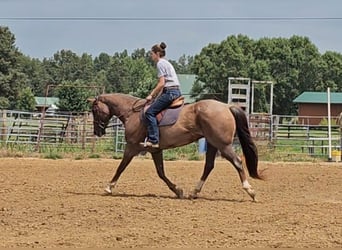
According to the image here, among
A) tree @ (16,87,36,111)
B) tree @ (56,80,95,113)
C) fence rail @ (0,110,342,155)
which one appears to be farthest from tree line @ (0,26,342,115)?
fence rail @ (0,110,342,155)

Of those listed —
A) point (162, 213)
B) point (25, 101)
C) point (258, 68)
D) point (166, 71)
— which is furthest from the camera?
point (258, 68)

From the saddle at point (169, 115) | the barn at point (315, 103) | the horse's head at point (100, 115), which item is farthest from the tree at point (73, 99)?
the saddle at point (169, 115)

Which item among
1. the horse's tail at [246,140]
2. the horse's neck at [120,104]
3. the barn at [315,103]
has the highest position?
the barn at [315,103]

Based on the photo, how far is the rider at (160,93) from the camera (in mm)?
10039

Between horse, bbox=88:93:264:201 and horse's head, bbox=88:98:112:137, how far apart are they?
10 centimetres

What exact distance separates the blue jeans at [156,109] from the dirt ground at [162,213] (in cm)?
98

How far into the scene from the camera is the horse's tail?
9.96 metres

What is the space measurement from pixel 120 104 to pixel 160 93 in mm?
1018

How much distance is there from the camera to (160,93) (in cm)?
1005

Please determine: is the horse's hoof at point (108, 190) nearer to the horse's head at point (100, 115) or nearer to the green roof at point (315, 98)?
the horse's head at point (100, 115)

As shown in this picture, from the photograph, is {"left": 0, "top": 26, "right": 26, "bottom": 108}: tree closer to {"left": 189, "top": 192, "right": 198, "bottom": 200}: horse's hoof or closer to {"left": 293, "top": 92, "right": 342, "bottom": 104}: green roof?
{"left": 293, "top": 92, "right": 342, "bottom": 104}: green roof

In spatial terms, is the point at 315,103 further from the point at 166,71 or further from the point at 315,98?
the point at 166,71

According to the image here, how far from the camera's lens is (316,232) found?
6902 millimetres

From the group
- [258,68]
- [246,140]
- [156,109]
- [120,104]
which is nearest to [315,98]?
[258,68]
